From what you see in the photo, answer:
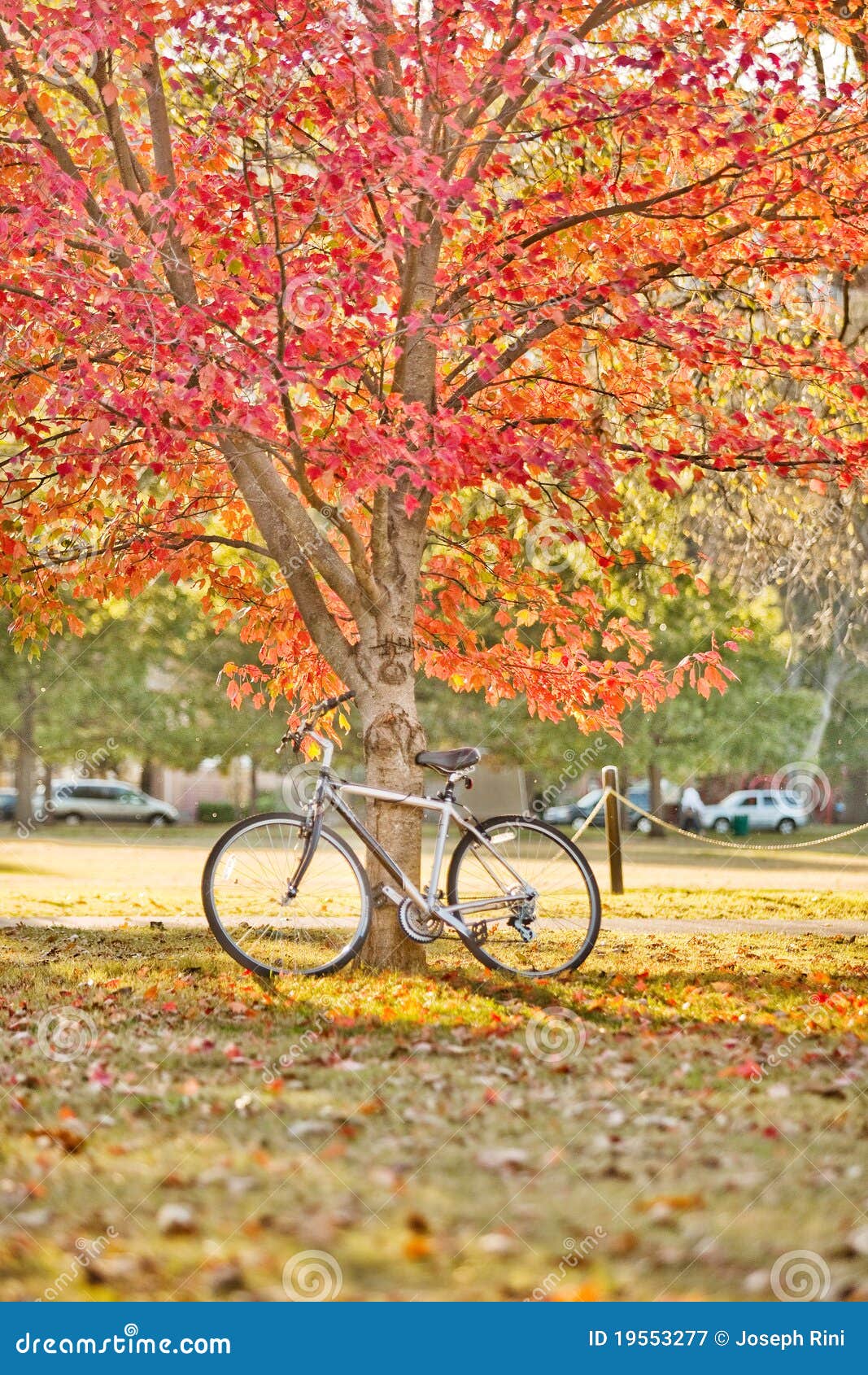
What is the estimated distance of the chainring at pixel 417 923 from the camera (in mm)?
6949

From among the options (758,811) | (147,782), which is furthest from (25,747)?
(758,811)

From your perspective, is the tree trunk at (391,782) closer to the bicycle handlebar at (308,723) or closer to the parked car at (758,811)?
the bicycle handlebar at (308,723)

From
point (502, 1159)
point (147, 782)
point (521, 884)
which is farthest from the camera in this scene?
point (147, 782)

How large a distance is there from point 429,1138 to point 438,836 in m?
2.95

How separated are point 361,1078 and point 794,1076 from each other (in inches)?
65.5

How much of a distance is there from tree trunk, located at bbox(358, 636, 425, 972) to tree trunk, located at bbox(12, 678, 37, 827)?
26028mm

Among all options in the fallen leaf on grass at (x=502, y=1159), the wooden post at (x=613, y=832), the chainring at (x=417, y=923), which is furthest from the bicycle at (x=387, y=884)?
the wooden post at (x=613, y=832)

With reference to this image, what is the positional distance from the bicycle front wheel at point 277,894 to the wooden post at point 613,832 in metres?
8.43

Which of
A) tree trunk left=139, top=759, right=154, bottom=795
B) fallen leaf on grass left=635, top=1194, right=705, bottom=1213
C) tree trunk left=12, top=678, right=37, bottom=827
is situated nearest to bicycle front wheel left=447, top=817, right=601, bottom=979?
fallen leaf on grass left=635, top=1194, right=705, bottom=1213

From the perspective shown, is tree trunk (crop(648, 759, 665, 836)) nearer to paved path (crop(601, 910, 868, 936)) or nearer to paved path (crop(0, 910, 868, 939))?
paved path (crop(601, 910, 868, 936))

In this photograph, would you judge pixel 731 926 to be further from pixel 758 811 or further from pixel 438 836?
pixel 758 811

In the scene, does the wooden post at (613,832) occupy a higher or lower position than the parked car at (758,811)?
higher

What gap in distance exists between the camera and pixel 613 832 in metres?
16.0

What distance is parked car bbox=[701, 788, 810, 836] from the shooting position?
4228 cm
